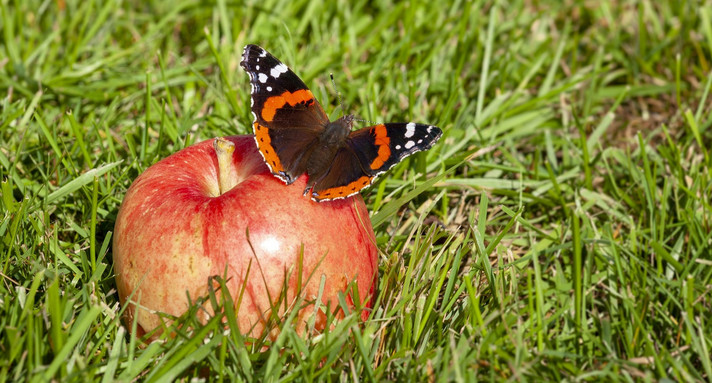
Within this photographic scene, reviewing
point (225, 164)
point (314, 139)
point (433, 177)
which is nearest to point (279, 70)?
point (314, 139)

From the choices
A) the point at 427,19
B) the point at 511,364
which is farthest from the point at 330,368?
the point at 427,19

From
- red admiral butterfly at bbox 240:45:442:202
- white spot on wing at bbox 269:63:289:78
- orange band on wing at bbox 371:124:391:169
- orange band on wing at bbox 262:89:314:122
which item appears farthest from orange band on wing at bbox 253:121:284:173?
orange band on wing at bbox 371:124:391:169

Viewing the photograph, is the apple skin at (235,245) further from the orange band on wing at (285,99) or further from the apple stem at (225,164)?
the orange band on wing at (285,99)

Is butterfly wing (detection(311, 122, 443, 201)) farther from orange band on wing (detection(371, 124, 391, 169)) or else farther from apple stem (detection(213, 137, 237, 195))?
apple stem (detection(213, 137, 237, 195))

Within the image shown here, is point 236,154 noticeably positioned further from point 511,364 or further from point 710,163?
point 710,163

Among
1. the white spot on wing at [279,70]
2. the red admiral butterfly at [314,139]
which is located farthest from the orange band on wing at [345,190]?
the white spot on wing at [279,70]

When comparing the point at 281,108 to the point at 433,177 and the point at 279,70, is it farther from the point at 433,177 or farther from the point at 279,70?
the point at 433,177
